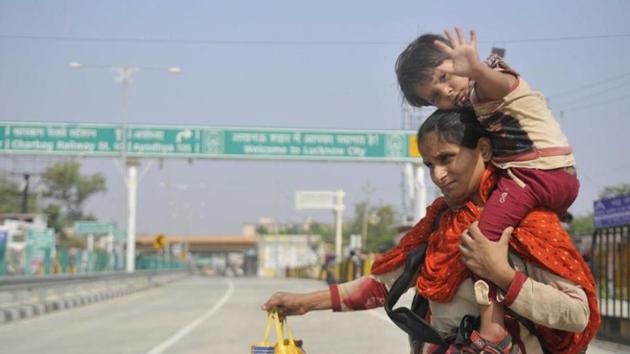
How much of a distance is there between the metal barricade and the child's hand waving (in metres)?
9.52

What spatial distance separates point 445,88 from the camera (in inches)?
106

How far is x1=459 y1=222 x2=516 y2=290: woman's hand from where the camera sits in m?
2.41

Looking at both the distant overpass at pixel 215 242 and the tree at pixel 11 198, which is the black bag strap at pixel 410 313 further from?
the distant overpass at pixel 215 242

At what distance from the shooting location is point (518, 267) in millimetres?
2508

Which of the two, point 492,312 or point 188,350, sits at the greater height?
point 492,312

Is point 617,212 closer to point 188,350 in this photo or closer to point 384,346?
point 384,346

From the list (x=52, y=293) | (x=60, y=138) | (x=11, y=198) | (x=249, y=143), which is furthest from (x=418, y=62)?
(x=11, y=198)

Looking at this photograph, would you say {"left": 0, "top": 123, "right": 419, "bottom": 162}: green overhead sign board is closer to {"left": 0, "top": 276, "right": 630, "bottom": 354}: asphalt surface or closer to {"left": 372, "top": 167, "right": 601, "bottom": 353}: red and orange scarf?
{"left": 0, "top": 276, "right": 630, "bottom": 354}: asphalt surface

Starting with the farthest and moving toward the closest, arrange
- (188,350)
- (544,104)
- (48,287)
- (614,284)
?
(48,287) < (614,284) < (188,350) < (544,104)

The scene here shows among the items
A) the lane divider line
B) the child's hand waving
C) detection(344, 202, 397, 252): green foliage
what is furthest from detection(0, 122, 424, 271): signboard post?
detection(344, 202, 397, 252): green foliage

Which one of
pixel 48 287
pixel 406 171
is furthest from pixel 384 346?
pixel 406 171

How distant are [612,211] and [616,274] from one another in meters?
0.95

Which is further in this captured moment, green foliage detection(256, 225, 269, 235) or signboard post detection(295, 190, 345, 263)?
green foliage detection(256, 225, 269, 235)

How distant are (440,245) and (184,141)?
35.7 metres
